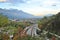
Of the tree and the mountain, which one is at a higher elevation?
the mountain

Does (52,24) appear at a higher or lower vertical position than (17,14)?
lower

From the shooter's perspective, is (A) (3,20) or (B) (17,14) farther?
(A) (3,20)

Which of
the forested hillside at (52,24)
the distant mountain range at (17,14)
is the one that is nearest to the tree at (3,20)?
the distant mountain range at (17,14)

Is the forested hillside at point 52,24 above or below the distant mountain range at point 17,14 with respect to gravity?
below

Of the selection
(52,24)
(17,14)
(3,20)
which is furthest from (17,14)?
(52,24)

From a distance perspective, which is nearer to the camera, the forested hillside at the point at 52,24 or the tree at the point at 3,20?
A: the forested hillside at the point at 52,24

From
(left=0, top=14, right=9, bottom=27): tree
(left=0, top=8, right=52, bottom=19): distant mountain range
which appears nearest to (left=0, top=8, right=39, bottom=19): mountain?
(left=0, top=8, right=52, bottom=19): distant mountain range

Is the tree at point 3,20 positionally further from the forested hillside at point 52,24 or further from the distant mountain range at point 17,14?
the forested hillside at point 52,24

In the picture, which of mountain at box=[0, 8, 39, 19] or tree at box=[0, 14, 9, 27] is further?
tree at box=[0, 14, 9, 27]

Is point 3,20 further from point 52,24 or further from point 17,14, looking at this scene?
point 52,24

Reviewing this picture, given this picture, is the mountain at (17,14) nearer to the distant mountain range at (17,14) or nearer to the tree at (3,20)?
the distant mountain range at (17,14)

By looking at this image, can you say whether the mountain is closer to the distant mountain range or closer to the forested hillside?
the distant mountain range
